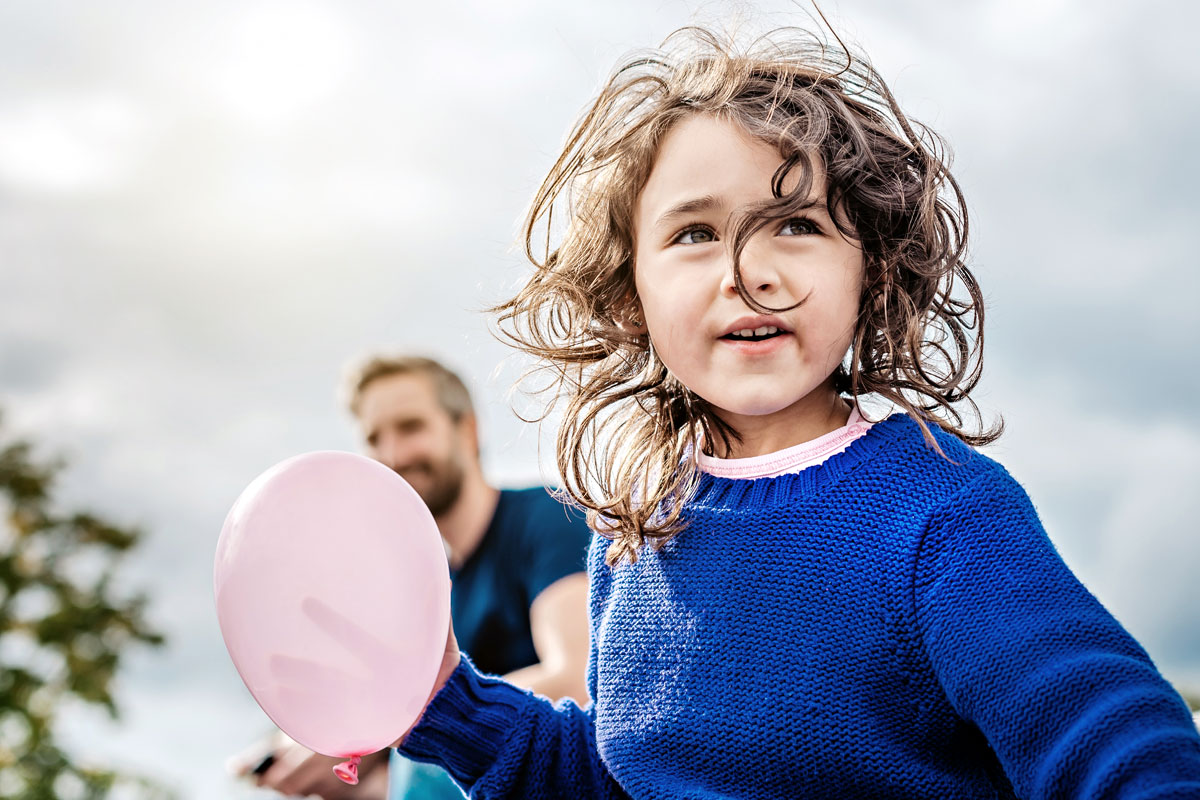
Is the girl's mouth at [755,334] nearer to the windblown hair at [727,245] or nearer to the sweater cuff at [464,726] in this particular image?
the windblown hair at [727,245]

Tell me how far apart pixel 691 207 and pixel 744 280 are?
0.47 ft

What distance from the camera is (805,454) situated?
5.13ft

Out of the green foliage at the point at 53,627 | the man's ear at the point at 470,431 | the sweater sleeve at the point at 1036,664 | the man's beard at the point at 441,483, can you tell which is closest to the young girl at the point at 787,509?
the sweater sleeve at the point at 1036,664

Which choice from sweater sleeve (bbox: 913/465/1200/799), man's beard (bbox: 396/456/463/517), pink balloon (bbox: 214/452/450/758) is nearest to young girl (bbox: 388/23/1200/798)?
sweater sleeve (bbox: 913/465/1200/799)

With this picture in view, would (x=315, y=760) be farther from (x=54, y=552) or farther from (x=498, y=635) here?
(x=54, y=552)

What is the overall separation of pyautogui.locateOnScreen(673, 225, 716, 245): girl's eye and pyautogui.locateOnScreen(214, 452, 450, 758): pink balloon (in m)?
0.54

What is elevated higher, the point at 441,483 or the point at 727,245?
the point at 441,483

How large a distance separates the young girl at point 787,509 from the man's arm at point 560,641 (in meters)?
1.21

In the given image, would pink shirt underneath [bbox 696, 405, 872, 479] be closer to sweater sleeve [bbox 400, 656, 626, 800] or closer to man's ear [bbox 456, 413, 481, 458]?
sweater sleeve [bbox 400, 656, 626, 800]

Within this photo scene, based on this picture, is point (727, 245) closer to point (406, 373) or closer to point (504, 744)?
point (504, 744)

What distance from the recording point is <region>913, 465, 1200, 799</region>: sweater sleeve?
114cm

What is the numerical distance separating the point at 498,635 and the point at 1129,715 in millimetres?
2666

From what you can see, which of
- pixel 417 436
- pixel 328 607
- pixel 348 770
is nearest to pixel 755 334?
pixel 328 607

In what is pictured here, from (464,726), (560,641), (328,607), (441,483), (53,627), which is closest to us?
(328,607)
